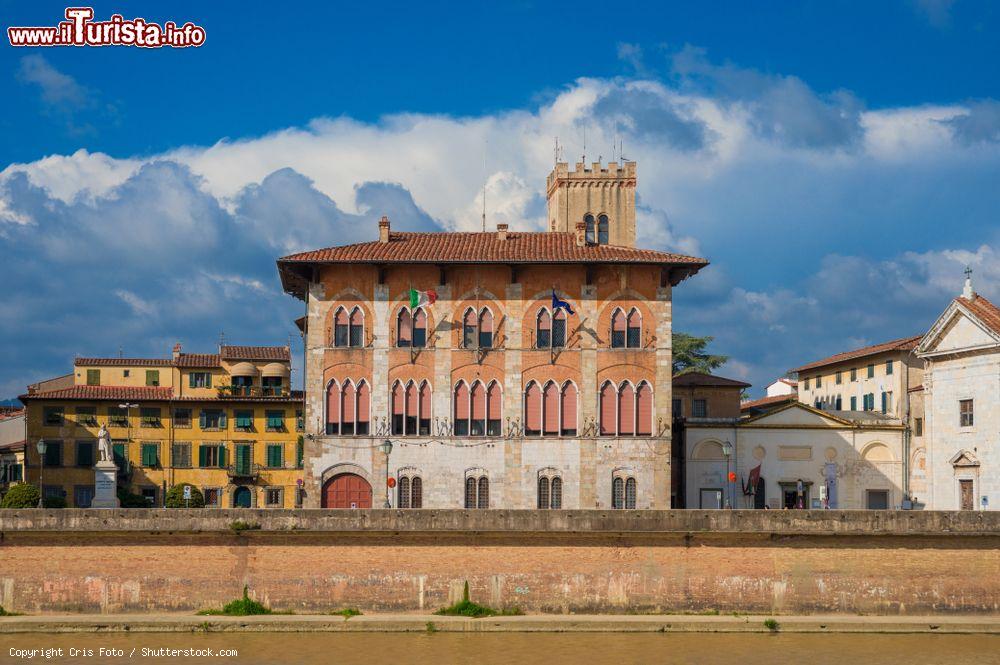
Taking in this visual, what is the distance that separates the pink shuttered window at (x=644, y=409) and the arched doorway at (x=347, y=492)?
10.6m

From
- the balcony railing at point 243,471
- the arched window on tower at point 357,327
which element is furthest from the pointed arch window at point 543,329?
the balcony railing at point 243,471

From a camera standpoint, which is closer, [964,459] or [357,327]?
[964,459]

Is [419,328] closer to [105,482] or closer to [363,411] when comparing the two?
[363,411]

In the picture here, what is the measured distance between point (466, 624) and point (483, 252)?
18.6 m

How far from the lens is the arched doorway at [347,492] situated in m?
46.9

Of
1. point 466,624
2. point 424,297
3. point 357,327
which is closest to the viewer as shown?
point 466,624

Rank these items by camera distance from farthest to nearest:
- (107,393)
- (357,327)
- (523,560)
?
1. (107,393)
2. (357,327)
3. (523,560)

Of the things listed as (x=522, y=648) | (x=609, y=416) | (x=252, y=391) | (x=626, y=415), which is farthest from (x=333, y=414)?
(x=522, y=648)

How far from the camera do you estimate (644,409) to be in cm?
4734

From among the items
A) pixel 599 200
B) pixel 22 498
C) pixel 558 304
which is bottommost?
pixel 22 498

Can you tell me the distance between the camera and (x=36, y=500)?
4641cm

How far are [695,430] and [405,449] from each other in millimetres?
12381

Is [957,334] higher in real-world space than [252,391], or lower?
higher

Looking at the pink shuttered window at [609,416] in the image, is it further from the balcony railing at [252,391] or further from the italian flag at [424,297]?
the balcony railing at [252,391]
